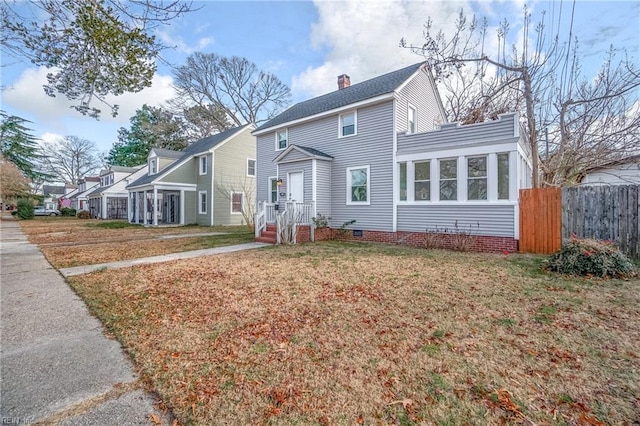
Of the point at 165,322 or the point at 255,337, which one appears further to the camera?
the point at 165,322

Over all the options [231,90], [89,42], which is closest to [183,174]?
[231,90]

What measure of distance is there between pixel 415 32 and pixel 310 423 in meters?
14.0

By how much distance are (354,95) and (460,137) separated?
4860mm

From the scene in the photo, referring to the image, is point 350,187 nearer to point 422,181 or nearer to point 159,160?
point 422,181

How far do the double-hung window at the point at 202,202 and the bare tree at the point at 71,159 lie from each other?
44892 mm

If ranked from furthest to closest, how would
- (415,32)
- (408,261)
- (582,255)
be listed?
(415,32)
(408,261)
(582,255)

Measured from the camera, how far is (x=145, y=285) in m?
5.25

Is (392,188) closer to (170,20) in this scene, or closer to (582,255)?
(582,255)

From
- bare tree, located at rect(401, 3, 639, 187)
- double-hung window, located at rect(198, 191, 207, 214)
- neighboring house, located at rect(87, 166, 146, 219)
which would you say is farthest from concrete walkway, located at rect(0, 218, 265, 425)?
neighboring house, located at rect(87, 166, 146, 219)

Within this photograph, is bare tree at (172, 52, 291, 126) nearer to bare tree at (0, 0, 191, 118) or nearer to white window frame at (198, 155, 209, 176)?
white window frame at (198, 155, 209, 176)

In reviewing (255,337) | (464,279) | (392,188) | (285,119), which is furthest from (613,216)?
(285,119)

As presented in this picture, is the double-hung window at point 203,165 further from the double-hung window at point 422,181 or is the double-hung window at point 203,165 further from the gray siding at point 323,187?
the double-hung window at point 422,181

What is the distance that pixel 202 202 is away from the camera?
20641 millimetres

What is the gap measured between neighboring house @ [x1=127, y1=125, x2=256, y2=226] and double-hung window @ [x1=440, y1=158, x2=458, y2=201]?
41.4ft
